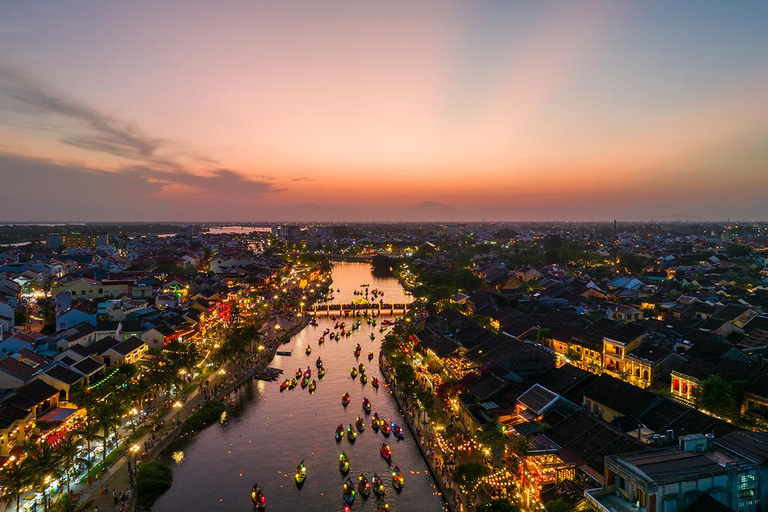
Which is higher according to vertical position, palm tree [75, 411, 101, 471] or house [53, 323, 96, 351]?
house [53, 323, 96, 351]

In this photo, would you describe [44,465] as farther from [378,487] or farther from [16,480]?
[378,487]

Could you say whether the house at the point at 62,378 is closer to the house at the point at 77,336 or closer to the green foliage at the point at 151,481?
the house at the point at 77,336

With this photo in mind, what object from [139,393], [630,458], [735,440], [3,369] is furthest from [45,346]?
[735,440]

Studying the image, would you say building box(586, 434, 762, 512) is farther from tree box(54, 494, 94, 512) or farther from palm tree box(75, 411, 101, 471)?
palm tree box(75, 411, 101, 471)

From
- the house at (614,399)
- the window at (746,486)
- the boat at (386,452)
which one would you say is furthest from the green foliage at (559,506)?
the boat at (386,452)

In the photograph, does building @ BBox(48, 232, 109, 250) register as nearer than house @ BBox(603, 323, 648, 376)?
No

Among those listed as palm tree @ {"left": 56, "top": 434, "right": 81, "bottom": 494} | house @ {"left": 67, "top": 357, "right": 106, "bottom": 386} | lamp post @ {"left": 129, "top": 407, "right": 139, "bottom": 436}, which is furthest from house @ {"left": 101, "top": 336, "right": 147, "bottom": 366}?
palm tree @ {"left": 56, "top": 434, "right": 81, "bottom": 494}
